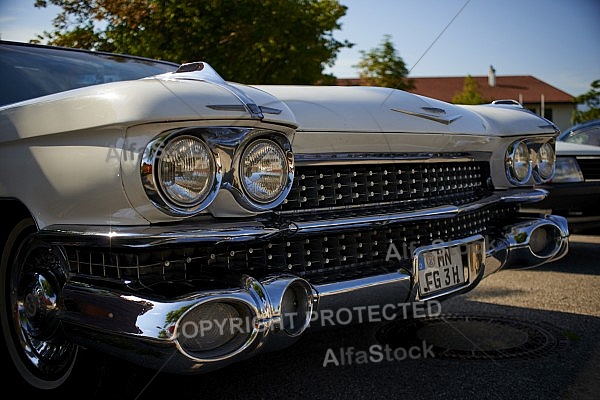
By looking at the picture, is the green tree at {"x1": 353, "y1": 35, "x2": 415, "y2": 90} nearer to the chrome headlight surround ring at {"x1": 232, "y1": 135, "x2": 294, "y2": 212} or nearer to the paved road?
the chrome headlight surround ring at {"x1": 232, "y1": 135, "x2": 294, "y2": 212}

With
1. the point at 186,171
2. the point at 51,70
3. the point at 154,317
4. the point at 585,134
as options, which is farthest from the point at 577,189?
the point at 154,317

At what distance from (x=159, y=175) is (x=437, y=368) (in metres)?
1.64

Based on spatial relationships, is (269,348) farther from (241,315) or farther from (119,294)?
(119,294)

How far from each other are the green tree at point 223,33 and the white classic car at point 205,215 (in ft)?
1.46

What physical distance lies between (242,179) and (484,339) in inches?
72.5

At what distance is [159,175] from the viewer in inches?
74.3

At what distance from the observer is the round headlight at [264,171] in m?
2.09

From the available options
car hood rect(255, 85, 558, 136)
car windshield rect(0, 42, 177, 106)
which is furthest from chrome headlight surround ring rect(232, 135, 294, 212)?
car windshield rect(0, 42, 177, 106)

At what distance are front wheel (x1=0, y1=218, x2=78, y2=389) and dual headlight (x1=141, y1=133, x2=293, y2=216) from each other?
48cm

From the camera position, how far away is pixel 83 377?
7.20 ft

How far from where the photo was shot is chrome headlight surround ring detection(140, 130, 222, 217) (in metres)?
1.88

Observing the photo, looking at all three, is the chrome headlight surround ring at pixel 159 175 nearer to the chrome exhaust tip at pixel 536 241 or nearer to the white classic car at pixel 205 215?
the white classic car at pixel 205 215

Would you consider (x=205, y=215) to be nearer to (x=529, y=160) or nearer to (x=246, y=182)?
(x=246, y=182)

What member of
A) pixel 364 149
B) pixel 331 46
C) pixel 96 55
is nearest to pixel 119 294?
pixel 364 149
